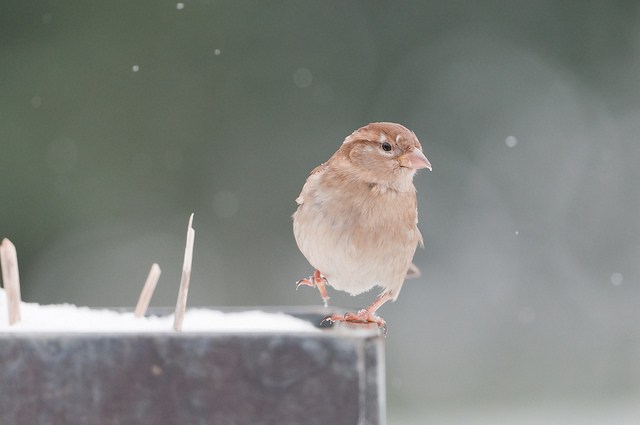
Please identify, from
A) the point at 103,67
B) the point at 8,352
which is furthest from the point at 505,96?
the point at 8,352

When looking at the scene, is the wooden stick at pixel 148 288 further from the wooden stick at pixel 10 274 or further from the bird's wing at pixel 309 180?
the bird's wing at pixel 309 180

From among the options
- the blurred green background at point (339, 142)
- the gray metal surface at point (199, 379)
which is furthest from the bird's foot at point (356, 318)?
the blurred green background at point (339, 142)

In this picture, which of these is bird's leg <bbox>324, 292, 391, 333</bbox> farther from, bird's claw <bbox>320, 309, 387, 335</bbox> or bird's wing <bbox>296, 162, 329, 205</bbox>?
bird's wing <bbox>296, 162, 329, 205</bbox>

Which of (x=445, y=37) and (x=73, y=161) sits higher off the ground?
(x=445, y=37)

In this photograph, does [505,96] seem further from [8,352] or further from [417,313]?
[8,352]

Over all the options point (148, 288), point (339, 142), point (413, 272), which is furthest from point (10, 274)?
point (339, 142)

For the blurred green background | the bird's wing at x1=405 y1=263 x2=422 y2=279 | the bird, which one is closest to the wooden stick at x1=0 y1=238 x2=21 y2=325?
the bird
